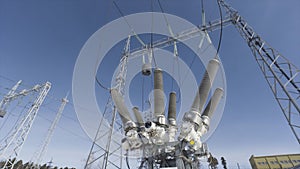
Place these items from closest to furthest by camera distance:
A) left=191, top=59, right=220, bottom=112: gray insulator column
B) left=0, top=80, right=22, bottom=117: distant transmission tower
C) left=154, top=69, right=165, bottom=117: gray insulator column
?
left=191, top=59, right=220, bottom=112: gray insulator column, left=154, top=69, right=165, bottom=117: gray insulator column, left=0, top=80, right=22, bottom=117: distant transmission tower

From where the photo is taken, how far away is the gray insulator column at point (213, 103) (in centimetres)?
494

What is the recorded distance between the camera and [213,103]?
504 centimetres

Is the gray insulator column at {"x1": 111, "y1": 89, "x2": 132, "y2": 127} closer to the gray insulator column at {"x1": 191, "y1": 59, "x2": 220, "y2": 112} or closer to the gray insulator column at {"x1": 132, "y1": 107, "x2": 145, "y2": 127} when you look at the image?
the gray insulator column at {"x1": 132, "y1": 107, "x2": 145, "y2": 127}

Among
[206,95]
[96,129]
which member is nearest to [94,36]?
[96,129]

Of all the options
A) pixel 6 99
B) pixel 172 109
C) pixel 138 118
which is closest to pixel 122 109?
pixel 138 118

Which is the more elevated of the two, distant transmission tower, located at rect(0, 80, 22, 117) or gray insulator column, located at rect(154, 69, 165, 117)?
distant transmission tower, located at rect(0, 80, 22, 117)

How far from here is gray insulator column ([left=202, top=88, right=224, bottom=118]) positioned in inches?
194

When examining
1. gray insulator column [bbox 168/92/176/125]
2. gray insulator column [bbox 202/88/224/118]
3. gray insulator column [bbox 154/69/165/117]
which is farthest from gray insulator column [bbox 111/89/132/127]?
gray insulator column [bbox 202/88/224/118]

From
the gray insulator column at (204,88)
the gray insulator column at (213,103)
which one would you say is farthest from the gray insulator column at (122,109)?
the gray insulator column at (213,103)

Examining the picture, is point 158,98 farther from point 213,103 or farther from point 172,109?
point 213,103

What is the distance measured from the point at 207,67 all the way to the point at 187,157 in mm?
2823

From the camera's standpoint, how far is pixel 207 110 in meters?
4.97

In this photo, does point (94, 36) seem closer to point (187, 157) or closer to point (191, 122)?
point (191, 122)

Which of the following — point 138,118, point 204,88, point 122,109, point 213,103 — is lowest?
point 138,118
